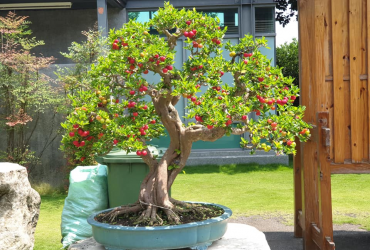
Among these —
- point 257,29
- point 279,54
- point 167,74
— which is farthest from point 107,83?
point 279,54

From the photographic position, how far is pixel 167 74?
4.20 metres

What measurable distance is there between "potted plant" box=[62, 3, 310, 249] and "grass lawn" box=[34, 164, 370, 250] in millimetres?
1862

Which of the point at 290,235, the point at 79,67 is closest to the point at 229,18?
the point at 79,67

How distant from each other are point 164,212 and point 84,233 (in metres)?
1.27

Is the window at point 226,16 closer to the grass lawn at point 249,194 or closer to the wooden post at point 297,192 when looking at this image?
the grass lawn at point 249,194

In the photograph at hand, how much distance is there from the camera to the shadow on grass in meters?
10.6

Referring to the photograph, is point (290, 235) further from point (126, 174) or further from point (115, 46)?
point (115, 46)

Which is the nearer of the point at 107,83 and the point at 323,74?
the point at 107,83

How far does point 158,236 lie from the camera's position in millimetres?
3797

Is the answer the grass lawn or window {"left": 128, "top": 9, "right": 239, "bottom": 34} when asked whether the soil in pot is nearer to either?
the grass lawn

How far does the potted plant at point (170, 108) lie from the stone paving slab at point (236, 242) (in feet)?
0.42

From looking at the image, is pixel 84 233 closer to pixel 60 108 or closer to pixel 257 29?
pixel 60 108

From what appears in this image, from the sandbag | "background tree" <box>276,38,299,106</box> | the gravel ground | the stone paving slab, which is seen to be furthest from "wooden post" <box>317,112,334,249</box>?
"background tree" <box>276,38,299,106</box>

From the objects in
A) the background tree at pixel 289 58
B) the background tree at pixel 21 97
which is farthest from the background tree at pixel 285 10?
the background tree at pixel 21 97
